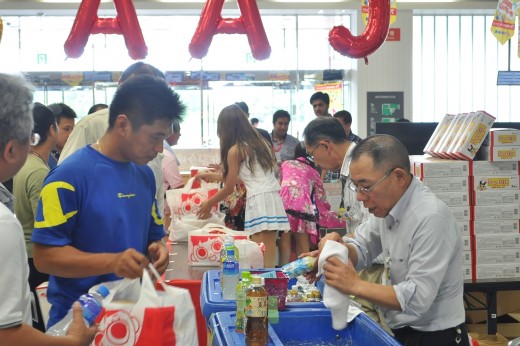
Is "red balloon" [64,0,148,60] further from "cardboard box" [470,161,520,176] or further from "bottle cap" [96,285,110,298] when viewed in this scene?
"cardboard box" [470,161,520,176]

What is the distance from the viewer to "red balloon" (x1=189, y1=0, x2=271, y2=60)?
14.5 feet

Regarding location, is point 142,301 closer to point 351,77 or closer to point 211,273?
point 211,273

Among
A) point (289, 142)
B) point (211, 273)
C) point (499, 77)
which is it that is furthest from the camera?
point (499, 77)

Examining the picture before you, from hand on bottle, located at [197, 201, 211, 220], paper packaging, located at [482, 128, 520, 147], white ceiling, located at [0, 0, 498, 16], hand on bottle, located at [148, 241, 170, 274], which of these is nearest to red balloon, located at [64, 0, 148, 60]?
hand on bottle, located at [197, 201, 211, 220]

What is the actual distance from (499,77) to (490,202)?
279 inches

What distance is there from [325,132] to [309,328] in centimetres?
177

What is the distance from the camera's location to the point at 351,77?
500 inches

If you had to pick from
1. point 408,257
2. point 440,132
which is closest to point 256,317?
point 408,257

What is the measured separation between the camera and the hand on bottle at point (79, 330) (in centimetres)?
193

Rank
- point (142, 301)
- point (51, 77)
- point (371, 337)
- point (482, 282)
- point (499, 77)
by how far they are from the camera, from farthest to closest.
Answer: point (51, 77)
point (499, 77)
point (482, 282)
point (371, 337)
point (142, 301)

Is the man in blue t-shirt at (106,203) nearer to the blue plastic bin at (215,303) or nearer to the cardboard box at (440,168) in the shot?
the blue plastic bin at (215,303)

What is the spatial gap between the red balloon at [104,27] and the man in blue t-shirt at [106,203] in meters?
1.84

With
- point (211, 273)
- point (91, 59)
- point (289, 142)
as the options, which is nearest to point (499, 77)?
point (289, 142)

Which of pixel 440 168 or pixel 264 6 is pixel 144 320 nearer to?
pixel 440 168
